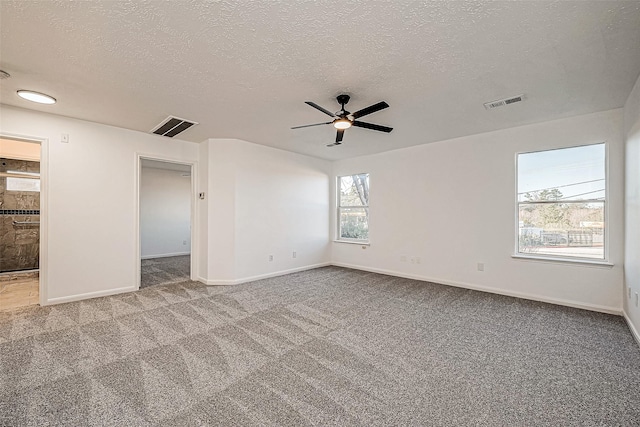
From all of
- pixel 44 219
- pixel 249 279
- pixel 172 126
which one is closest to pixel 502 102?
pixel 172 126

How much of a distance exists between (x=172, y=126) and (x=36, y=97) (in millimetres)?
1434

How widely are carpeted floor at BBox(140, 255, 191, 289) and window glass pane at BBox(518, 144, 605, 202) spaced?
6107 millimetres

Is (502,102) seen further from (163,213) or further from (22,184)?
(22,184)

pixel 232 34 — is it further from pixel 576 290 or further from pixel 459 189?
pixel 576 290

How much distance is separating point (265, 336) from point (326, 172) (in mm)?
4538

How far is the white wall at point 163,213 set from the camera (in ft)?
24.9

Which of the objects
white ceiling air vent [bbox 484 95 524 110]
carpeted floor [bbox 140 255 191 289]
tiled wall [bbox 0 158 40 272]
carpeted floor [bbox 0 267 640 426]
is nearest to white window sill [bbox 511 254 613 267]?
carpeted floor [bbox 0 267 640 426]

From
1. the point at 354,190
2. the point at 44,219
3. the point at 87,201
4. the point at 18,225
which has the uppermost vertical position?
the point at 354,190

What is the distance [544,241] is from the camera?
4094 millimetres

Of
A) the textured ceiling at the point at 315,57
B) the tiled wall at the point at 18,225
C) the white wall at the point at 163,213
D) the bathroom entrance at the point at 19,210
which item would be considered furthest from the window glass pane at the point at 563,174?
the tiled wall at the point at 18,225

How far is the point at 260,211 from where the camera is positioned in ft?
17.3

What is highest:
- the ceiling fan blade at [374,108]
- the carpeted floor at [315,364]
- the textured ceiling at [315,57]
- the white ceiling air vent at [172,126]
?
the textured ceiling at [315,57]

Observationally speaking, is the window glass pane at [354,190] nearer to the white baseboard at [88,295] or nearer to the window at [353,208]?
the window at [353,208]

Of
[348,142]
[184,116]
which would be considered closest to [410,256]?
[348,142]
